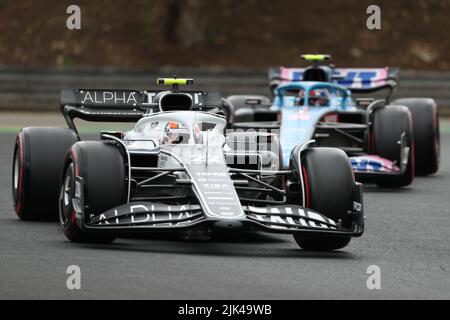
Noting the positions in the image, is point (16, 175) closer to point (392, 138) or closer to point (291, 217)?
point (291, 217)

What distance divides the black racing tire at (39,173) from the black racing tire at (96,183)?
146cm

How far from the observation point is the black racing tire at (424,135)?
1931 centimetres

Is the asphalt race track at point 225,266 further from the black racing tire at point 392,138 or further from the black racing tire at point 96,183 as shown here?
the black racing tire at point 392,138

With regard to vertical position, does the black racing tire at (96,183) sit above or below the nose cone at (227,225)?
above

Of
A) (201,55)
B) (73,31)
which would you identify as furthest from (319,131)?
(73,31)

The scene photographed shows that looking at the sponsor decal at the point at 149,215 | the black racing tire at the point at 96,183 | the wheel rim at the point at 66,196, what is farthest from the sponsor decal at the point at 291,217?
the wheel rim at the point at 66,196

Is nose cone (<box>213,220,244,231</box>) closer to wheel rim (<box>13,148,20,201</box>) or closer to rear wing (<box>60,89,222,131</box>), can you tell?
wheel rim (<box>13,148,20,201</box>)

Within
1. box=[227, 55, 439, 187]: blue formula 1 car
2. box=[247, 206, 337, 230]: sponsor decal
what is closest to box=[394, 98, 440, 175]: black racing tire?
box=[227, 55, 439, 187]: blue formula 1 car

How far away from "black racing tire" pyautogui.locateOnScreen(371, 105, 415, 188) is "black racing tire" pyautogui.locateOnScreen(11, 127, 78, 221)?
587 centimetres

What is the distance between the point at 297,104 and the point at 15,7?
22.0 m

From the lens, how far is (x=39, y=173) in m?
12.7

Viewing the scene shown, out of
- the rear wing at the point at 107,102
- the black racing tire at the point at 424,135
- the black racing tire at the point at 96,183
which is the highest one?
the rear wing at the point at 107,102

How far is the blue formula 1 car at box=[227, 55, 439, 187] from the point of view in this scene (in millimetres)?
17578

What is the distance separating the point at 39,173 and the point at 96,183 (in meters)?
1.96
